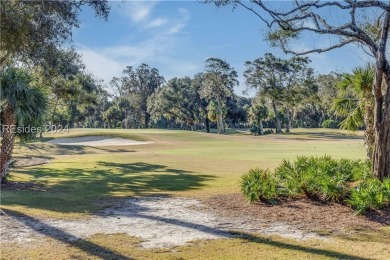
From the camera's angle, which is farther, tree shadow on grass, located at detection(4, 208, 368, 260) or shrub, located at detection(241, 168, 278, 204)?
shrub, located at detection(241, 168, 278, 204)

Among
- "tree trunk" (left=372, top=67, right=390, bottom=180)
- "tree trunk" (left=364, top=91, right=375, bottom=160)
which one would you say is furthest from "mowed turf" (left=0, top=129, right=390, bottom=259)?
"tree trunk" (left=364, top=91, right=375, bottom=160)

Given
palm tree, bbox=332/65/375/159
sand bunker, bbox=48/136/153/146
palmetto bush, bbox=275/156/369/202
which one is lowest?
sand bunker, bbox=48/136/153/146

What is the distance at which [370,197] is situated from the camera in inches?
345

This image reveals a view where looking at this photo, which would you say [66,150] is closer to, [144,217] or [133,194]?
[133,194]

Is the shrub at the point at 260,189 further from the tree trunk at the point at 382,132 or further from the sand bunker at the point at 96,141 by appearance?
the sand bunker at the point at 96,141

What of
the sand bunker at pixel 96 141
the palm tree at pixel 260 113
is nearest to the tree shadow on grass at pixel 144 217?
the sand bunker at pixel 96 141

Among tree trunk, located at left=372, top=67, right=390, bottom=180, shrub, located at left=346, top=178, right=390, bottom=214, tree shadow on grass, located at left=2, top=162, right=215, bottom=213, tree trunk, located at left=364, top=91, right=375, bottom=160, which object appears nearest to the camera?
shrub, located at left=346, top=178, right=390, bottom=214

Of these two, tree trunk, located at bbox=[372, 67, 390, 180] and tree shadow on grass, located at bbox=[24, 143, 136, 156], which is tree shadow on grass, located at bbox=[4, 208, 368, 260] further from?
tree shadow on grass, located at bbox=[24, 143, 136, 156]

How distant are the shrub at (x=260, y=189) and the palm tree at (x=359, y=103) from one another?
4.21m

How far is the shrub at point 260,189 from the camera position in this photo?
9.91m

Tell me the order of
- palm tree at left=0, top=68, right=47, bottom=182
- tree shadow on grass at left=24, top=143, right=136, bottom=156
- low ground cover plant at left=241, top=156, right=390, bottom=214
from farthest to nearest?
tree shadow on grass at left=24, top=143, right=136, bottom=156
palm tree at left=0, top=68, right=47, bottom=182
low ground cover plant at left=241, top=156, right=390, bottom=214

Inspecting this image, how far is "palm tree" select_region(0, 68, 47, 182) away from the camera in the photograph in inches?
464

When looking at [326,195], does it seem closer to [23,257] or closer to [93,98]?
[23,257]

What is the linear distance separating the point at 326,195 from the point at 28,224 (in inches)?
292
